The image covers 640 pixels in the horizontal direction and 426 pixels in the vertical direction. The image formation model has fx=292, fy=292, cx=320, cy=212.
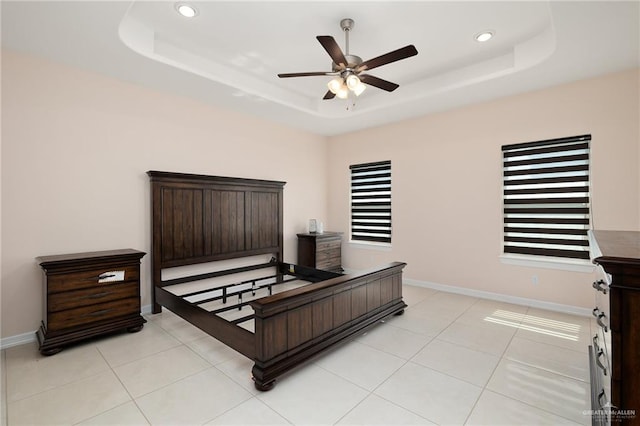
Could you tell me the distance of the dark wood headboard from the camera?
3.86 metres

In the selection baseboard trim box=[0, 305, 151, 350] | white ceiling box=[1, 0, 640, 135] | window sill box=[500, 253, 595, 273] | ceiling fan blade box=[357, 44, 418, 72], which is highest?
white ceiling box=[1, 0, 640, 135]

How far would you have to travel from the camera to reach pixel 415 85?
4371mm

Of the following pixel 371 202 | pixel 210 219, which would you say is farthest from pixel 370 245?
pixel 210 219

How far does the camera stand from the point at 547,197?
3.99 m

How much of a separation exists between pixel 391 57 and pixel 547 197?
10.0 ft

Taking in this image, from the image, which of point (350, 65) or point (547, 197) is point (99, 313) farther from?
point (547, 197)

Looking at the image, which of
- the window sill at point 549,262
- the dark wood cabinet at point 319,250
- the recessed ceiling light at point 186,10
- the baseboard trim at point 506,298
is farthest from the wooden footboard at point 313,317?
the recessed ceiling light at point 186,10

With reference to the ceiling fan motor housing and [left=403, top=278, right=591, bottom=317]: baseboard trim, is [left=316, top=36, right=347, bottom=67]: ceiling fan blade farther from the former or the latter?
[left=403, top=278, right=591, bottom=317]: baseboard trim

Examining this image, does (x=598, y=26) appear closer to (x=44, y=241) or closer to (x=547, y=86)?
(x=547, y=86)

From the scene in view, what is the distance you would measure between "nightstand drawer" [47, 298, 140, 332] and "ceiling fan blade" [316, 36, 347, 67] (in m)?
3.25

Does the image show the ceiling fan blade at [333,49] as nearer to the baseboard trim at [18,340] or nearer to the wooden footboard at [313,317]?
the wooden footboard at [313,317]

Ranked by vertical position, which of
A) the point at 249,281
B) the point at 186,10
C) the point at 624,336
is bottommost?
the point at 249,281

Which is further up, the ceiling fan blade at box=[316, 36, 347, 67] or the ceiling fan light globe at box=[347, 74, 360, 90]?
the ceiling fan blade at box=[316, 36, 347, 67]

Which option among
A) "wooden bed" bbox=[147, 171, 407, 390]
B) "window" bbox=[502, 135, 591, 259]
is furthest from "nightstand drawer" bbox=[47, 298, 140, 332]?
"window" bbox=[502, 135, 591, 259]
